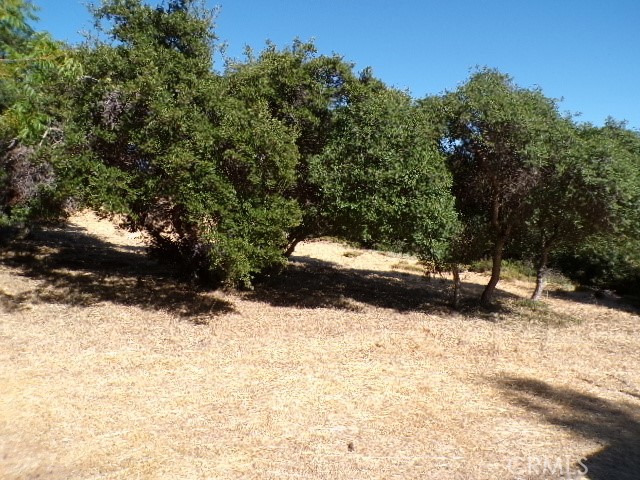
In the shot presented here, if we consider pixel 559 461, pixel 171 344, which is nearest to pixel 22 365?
pixel 171 344

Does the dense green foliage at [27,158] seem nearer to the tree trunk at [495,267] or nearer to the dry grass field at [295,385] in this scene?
the dry grass field at [295,385]

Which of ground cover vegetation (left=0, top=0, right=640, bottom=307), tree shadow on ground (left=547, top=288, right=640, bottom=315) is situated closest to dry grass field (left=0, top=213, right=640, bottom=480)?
ground cover vegetation (left=0, top=0, right=640, bottom=307)

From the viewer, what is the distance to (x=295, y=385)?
688cm

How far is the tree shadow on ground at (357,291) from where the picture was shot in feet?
42.1

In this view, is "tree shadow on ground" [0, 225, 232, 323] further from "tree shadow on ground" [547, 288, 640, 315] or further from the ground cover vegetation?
"tree shadow on ground" [547, 288, 640, 315]

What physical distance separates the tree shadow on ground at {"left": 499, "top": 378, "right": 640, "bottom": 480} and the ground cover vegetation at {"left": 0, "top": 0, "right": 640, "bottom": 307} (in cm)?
403

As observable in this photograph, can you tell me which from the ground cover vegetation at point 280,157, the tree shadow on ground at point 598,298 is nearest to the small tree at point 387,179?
the ground cover vegetation at point 280,157

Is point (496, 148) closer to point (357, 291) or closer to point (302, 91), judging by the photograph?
point (302, 91)

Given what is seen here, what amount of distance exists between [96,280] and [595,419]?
1085cm

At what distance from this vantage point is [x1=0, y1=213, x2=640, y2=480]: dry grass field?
190 inches

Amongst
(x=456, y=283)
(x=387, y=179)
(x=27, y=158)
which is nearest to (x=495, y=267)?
(x=456, y=283)

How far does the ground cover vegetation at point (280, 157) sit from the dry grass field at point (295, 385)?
1.50 metres

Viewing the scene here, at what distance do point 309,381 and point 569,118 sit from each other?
9163mm

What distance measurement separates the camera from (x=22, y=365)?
7094 mm
